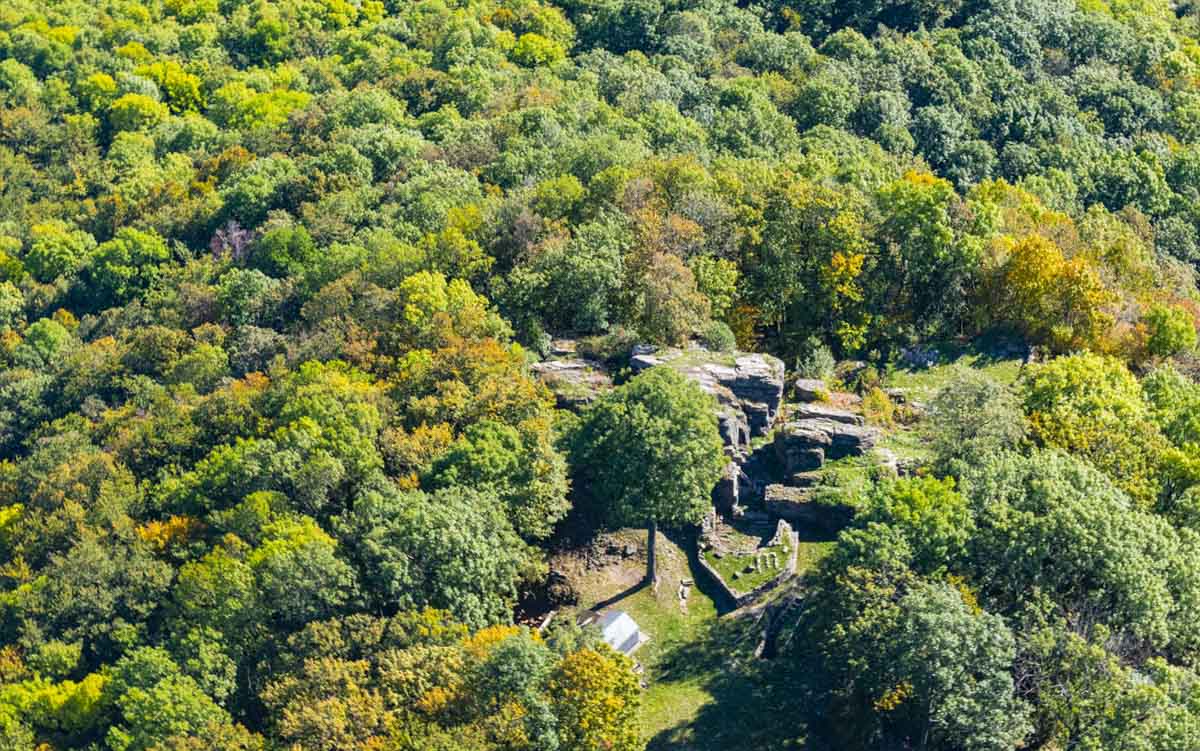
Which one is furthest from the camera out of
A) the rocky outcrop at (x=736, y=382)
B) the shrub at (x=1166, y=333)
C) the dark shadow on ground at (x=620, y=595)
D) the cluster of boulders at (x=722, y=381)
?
Result: the shrub at (x=1166, y=333)

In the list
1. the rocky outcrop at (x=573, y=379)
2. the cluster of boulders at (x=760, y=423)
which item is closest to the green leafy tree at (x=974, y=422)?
the cluster of boulders at (x=760, y=423)

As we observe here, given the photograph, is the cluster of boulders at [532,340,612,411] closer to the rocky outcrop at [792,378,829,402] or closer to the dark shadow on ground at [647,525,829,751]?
the rocky outcrop at [792,378,829,402]

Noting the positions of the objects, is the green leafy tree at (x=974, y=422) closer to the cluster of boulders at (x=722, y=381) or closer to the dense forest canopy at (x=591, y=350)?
the dense forest canopy at (x=591, y=350)

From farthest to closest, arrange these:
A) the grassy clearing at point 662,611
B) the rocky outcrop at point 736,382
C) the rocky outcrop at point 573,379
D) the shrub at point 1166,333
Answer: the shrub at point 1166,333, the rocky outcrop at point 573,379, the rocky outcrop at point 736,382, the grassy clearing at point 662,611

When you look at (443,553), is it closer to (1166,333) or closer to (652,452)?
(652,452)

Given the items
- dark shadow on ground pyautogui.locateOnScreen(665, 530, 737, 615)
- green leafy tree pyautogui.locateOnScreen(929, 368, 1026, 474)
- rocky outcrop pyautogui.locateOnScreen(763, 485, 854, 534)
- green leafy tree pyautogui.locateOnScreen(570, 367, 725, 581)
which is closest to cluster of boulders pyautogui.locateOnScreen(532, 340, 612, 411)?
green leafy tree pyautogui.locateOnScreen(570, 367, 725, 581)

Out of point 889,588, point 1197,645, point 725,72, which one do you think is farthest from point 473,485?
point 725,72

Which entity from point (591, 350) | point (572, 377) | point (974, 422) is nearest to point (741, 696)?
point (974, 422)

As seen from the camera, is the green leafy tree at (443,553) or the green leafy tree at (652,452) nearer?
the green leafy tree at (443,553)

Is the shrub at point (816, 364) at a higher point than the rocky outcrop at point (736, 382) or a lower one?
lower
